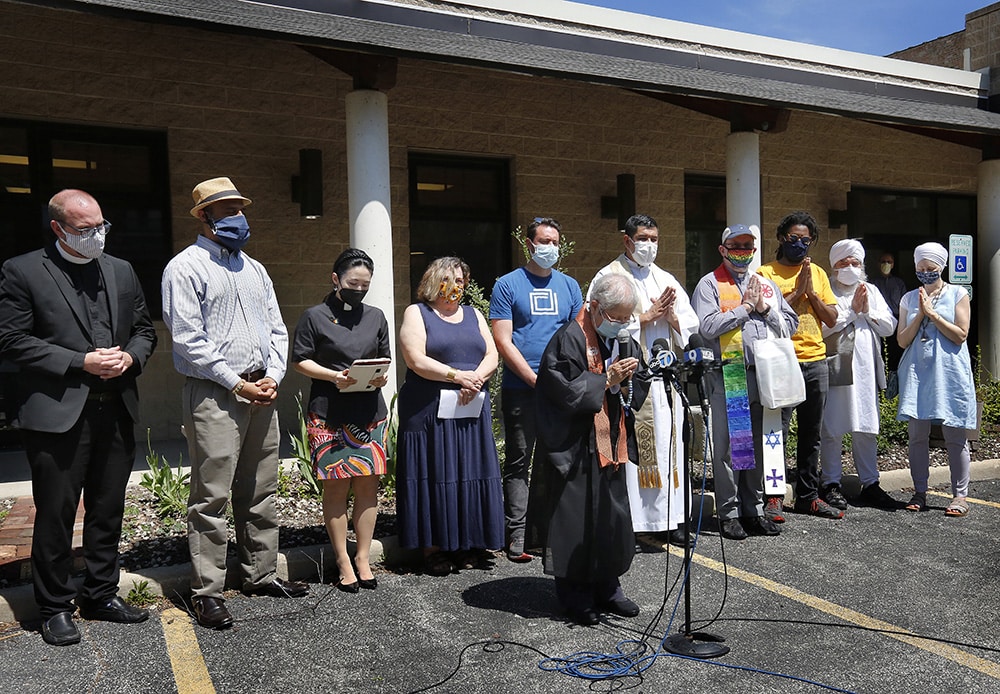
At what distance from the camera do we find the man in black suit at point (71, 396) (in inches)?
161

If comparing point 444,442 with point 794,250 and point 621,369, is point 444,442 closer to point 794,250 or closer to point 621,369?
point 621,369

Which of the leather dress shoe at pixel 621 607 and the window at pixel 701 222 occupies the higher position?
the window at pixel 701 222

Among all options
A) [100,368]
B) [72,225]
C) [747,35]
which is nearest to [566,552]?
[100,368]

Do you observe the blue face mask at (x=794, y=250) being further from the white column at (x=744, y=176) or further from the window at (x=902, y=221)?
the window at (x=902, y=221)

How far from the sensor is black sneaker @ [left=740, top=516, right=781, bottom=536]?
19.6 ft

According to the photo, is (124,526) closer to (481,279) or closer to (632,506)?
(632,506)

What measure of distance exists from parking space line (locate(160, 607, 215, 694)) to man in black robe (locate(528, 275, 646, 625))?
5.57ft

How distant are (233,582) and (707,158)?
919 centimetres

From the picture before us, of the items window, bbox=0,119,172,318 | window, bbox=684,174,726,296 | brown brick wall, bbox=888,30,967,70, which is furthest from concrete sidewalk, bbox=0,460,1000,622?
brown brick wall, bbox=888,30,967,70

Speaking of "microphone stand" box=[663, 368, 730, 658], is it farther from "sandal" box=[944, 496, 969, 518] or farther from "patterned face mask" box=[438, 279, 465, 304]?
"sandal" box=[944, 496, 969, 518]

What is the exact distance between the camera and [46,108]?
8.17 metres

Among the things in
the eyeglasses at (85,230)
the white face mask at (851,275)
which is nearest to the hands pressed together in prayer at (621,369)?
the eyeglasses at (85,230)

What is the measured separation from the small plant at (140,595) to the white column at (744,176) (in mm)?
7255

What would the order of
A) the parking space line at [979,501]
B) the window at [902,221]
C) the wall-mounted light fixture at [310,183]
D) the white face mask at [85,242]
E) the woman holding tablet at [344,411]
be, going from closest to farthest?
the white face mask at [85,242]
the woman holding tablet at [344,411]
the parking space line at [979,501]
the wall-mounted light fixture at [310,183]
the window at [902,221]
